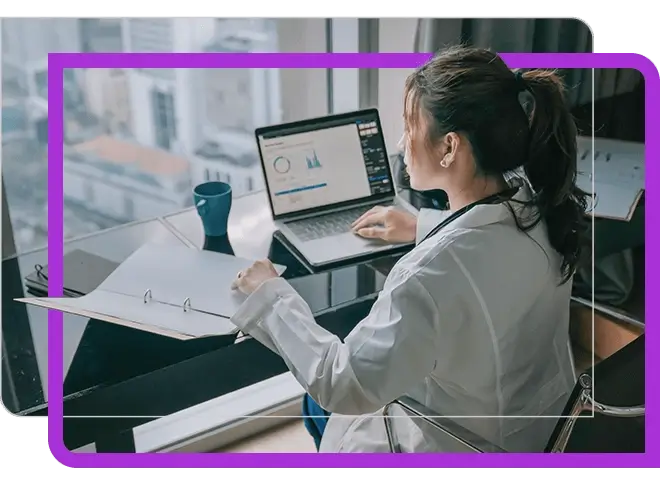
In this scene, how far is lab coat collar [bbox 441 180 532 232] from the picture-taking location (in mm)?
1229

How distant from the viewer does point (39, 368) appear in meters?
1.39

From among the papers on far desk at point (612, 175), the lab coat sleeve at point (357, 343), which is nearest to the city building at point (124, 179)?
the lab coat sleeve at point (357, 343)

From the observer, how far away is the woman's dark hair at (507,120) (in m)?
1.23

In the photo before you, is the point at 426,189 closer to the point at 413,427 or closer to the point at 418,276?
the point at 418,276

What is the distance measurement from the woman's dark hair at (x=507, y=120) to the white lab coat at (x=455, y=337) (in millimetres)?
40

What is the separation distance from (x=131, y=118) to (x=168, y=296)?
0.27 metres

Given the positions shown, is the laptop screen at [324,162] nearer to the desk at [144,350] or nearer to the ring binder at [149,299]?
the desk at [144,350]

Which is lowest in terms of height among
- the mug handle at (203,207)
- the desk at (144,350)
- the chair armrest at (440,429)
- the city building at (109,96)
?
the chair armrest at (440,429)

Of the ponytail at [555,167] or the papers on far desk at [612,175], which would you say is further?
the papers on far desk at [612,175]

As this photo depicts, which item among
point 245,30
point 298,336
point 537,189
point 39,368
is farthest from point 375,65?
point 39,368

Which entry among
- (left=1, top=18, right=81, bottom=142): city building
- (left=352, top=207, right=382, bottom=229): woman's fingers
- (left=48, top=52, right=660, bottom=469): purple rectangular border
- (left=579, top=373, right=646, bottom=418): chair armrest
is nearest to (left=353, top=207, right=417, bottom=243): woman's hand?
(left=352, top=207, right=382, bottom=229): woman's fingers

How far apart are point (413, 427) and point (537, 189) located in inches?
16.1

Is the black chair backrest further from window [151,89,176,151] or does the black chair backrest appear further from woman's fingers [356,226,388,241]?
window [151,89,176,151]
